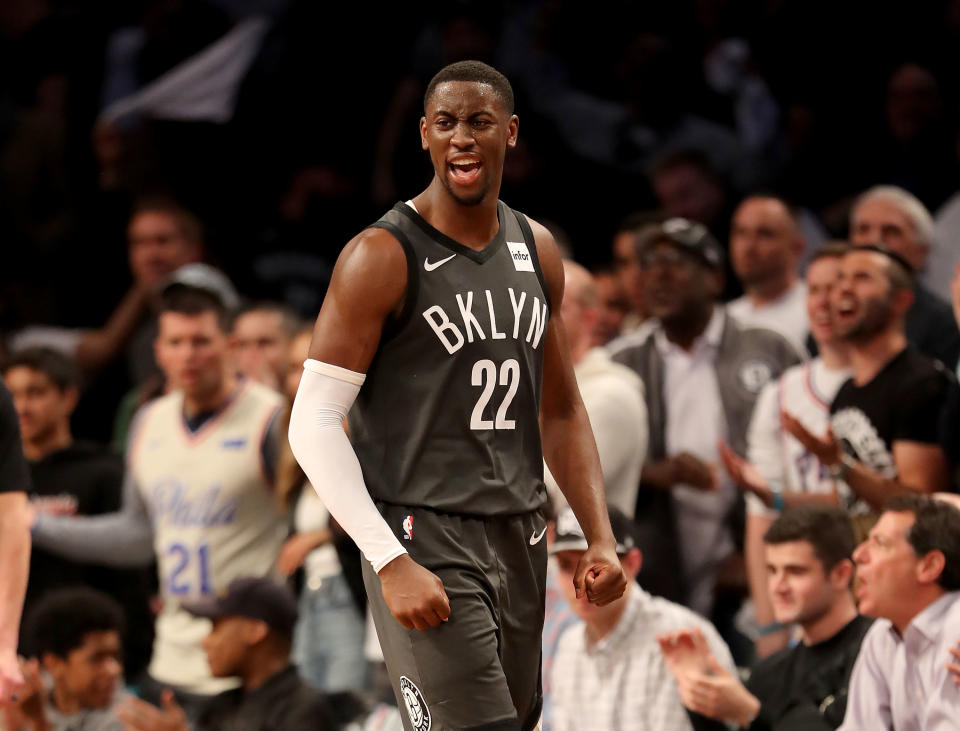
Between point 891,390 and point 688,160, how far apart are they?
8.80ft

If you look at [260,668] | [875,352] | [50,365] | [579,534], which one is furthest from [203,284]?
[875,352]

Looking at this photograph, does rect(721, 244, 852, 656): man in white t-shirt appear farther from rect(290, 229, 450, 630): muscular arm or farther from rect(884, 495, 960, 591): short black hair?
rect(290, 229, 450, 630): muscular arm

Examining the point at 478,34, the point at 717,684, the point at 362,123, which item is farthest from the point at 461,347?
the point at 362,123

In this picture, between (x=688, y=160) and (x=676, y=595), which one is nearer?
(x=676, y=595)

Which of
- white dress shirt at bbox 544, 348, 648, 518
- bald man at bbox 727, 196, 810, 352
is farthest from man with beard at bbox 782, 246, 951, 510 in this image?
bald man at bbox 727, 196, 810, 352

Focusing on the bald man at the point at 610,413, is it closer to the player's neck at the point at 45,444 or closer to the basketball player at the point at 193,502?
the basketball player at the point at 193,502

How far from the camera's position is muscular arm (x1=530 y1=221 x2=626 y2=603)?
3.75m

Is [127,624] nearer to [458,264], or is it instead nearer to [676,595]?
[676,595]

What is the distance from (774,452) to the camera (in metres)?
6.18

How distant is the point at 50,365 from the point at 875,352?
11.2ft

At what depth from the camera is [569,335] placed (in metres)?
5.98

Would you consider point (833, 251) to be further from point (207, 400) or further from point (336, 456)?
point (336, 456)

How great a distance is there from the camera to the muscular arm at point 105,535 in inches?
252

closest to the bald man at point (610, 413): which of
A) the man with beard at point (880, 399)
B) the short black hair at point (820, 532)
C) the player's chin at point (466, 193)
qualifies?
the man with beard at point (880, 399)
